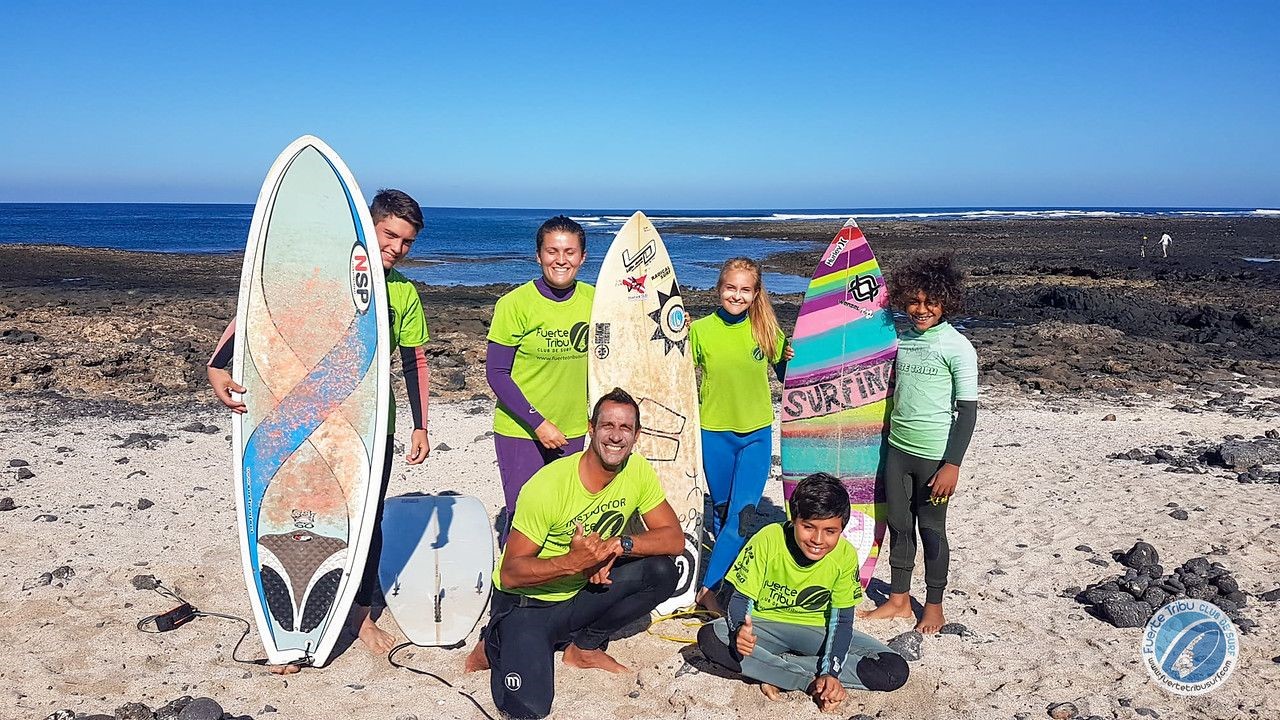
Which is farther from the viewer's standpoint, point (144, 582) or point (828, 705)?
point (144, 582)

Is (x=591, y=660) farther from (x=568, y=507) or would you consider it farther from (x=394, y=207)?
(x=394, y=207)

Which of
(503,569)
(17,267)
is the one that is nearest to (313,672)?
(503,569)

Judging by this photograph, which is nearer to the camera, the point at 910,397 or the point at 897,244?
the point at 910,397

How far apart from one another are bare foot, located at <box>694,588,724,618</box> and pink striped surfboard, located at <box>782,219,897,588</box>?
0.70 m

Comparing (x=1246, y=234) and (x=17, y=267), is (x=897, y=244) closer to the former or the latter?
(x=1246, y=234)

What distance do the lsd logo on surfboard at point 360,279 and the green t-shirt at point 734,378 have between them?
1.39 metres

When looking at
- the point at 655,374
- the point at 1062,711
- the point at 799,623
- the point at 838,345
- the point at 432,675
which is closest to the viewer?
the point at 1062,711

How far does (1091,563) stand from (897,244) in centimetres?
3189

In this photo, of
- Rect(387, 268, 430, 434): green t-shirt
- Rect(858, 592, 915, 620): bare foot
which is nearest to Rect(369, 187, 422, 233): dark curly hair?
Rect(387, 268, 430, 434): green t-shirt

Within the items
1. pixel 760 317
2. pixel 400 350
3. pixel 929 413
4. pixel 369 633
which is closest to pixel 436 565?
→ pixel 369 633

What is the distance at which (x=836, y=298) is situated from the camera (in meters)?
4.46

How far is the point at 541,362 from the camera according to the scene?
11.4 feet

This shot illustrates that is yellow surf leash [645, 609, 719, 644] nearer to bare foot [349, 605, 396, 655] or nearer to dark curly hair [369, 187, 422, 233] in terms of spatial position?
bare foot [349, 605, 396, 655]

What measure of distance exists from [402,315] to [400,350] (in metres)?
0.14
